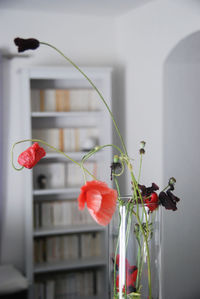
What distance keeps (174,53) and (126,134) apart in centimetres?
103

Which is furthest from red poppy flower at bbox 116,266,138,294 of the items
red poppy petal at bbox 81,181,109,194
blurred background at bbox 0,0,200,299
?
blurred background at bbox 0,0,200,299

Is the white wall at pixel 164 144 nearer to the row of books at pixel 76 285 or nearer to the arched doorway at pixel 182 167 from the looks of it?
the arched doorway at pixel 182 167

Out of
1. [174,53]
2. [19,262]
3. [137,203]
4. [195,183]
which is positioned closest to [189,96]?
[174,53]

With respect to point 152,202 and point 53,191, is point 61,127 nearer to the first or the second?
point 53,191

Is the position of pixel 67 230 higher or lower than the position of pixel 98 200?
lower

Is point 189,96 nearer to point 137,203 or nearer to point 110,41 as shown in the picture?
point 110,41

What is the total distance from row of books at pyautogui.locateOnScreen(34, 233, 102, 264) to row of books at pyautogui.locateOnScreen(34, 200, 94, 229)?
0.44 ft

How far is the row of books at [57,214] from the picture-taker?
12.4ft

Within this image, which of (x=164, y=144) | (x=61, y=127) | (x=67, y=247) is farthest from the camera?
(x=61, y=127)

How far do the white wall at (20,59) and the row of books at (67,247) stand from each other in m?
0.22

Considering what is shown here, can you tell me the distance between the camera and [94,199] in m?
1.03

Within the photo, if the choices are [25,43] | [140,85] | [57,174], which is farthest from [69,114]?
[25,43]

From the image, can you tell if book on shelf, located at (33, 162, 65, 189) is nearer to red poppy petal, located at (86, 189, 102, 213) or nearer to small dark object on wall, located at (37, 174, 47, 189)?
small dark object on wall, located at (37, 174, 47, 189)

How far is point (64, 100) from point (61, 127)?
301 millimetres
